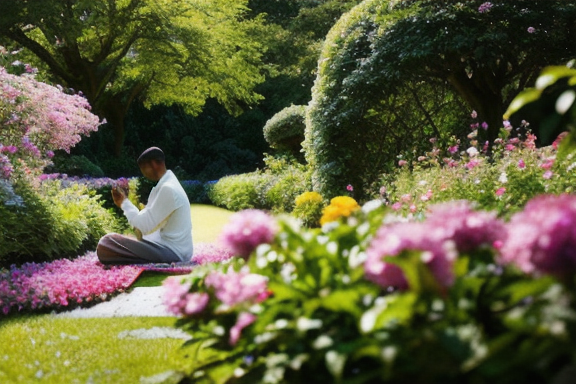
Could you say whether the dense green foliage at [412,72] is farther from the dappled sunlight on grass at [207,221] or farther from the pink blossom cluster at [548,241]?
the pink blossom cluster at [548,241]

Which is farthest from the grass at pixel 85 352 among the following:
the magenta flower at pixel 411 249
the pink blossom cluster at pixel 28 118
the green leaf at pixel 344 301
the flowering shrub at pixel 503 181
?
the pink blossom cluster at pixel 28 118

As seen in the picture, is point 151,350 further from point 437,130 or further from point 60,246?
point 437,130

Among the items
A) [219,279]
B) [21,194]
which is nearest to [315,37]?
[21,194]

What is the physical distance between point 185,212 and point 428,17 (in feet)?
13.2

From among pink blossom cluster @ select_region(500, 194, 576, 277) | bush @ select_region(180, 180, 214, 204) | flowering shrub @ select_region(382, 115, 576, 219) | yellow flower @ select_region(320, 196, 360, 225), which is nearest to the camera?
pink blossom cluster @ select_region(500, 194, 576, 277)

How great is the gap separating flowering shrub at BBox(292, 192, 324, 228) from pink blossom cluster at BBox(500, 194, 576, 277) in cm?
818

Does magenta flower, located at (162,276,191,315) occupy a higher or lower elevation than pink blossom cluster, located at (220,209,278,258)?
lower

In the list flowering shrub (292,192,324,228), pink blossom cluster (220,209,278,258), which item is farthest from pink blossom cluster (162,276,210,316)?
flowering shrub (292,192,324,228)

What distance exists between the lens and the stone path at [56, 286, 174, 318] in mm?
5148

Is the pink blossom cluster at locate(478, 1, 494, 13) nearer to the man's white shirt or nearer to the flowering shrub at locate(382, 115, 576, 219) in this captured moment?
the flowering shrub at locate(382, 115, 576, 219)

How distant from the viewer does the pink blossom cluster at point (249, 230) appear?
8.42ft

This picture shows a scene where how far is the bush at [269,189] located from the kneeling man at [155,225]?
4850 mm

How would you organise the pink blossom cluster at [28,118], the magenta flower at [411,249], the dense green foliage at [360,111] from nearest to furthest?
the magenta flower at [411,249] → the dense green foliage at [360,111] → the pink blossom cluster at [28,118]

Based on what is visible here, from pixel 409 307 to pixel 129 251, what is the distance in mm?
6146
